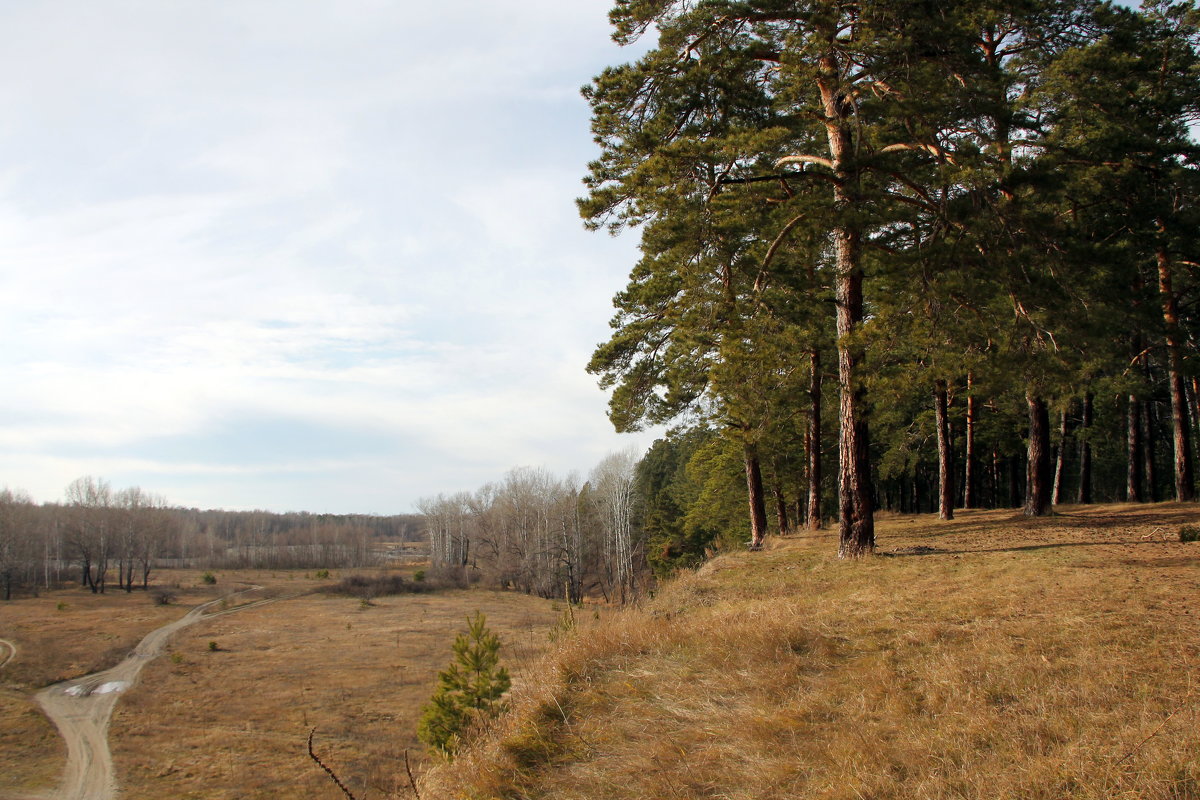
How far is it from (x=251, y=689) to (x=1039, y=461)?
31.7 metres

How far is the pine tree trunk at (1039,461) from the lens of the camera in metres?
14.8

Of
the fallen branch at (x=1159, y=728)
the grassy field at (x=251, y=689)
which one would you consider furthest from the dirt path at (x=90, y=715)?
the fallen branch at (x=1159, y=728)

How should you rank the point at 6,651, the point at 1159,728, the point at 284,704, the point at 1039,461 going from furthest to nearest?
the point at 6,651 < the point at 284,704 < the point at 1039,461 < the point at 1159,728

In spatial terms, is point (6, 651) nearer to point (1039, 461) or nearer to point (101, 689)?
point (101, 689)

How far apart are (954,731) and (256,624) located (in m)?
52.9

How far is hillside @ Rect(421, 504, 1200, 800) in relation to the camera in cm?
362

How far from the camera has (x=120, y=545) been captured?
72625 millimetres

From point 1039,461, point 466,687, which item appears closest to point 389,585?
point 466,687

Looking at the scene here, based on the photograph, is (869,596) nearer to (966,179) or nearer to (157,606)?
(966,179)

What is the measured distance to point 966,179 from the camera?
9.16 m

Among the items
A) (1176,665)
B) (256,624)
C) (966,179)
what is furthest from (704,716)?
(256,624)

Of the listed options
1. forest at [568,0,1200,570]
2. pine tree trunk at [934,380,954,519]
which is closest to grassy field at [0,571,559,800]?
forest at [568,0,1200,570]

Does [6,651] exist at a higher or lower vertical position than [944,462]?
lower

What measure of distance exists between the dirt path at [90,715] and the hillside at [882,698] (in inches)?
875
